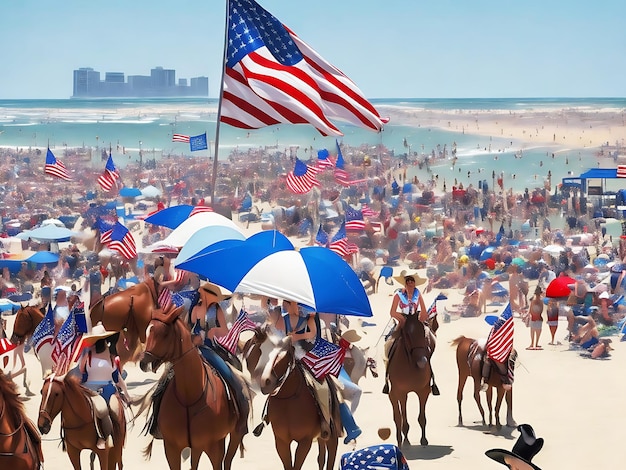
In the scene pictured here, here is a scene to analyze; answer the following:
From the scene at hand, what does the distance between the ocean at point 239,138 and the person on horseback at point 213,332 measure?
48.0 metres

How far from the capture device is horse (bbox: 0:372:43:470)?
934cm

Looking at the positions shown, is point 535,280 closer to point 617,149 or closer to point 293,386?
point 293,386

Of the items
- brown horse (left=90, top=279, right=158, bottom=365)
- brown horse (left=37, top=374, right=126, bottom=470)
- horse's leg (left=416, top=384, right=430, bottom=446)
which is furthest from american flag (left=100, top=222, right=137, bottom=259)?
brown horse (left=37, top=374, right=126, bottom=470)

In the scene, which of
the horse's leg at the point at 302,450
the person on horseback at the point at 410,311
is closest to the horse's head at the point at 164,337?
the horse's leg at the point at 302,450

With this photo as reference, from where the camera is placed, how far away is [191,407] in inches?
438

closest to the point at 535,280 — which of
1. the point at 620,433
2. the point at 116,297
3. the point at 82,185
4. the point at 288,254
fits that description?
the point at 620,433

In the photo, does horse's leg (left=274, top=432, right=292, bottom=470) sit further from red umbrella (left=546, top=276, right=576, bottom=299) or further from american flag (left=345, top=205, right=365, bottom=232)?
american flag (left=345, top=205, right=365, bottom=232)

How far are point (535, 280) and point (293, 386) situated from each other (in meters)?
19.0

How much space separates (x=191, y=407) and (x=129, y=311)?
476 centimetres

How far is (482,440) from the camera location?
15109 mm

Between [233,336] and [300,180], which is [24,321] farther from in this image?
[300,180]

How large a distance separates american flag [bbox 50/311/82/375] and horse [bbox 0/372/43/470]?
190 cm

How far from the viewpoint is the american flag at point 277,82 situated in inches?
520

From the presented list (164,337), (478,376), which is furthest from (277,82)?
(478,376)
